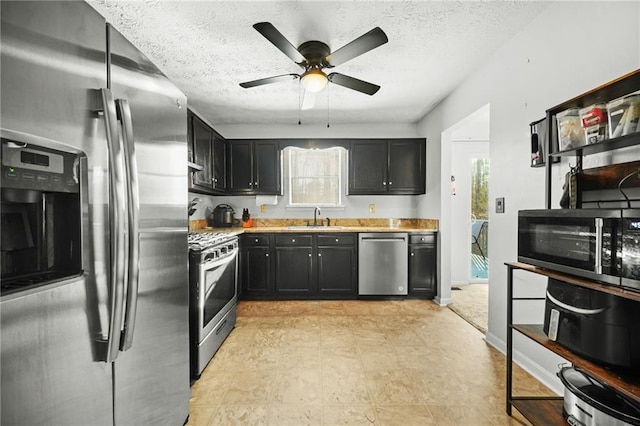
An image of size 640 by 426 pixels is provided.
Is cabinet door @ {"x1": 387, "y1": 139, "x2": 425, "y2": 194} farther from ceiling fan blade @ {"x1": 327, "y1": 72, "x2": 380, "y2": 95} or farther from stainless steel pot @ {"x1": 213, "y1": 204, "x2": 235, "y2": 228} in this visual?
stainless steel pot @ {"x1": 213, "y1": 204, "x2": 235, "y2": 228}

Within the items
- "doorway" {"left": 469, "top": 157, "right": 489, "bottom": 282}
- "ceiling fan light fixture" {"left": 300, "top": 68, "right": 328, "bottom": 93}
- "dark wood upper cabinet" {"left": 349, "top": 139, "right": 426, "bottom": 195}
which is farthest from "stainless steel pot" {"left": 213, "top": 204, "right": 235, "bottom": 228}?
"doorway" {"left": 469, "top": 157, "right": 489, "bottom": 282}

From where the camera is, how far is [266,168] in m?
4.43

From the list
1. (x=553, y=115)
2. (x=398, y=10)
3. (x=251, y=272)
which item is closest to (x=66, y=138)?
(x=398, y=10)

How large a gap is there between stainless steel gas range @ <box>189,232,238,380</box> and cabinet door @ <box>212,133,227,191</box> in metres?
1.21

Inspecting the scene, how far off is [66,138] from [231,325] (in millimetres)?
2601

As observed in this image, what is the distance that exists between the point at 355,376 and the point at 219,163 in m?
3.14

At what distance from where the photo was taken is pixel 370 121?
4598 mm

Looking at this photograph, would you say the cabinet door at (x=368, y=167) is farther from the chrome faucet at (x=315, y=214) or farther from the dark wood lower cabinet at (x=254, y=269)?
the dark wood lower cabinet at (x=254, y=269)

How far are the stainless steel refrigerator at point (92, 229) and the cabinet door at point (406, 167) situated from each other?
352 centimetres

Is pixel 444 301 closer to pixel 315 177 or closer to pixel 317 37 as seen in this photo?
pixel 315 177

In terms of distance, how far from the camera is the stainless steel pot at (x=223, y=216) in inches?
172

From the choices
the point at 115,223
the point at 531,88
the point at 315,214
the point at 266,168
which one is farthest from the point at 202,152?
the point at 531,88

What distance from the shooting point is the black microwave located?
1103 millimetres

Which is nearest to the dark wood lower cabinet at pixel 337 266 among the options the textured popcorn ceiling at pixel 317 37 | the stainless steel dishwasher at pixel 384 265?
the stainless steel dishwasher at pixel 384 265
